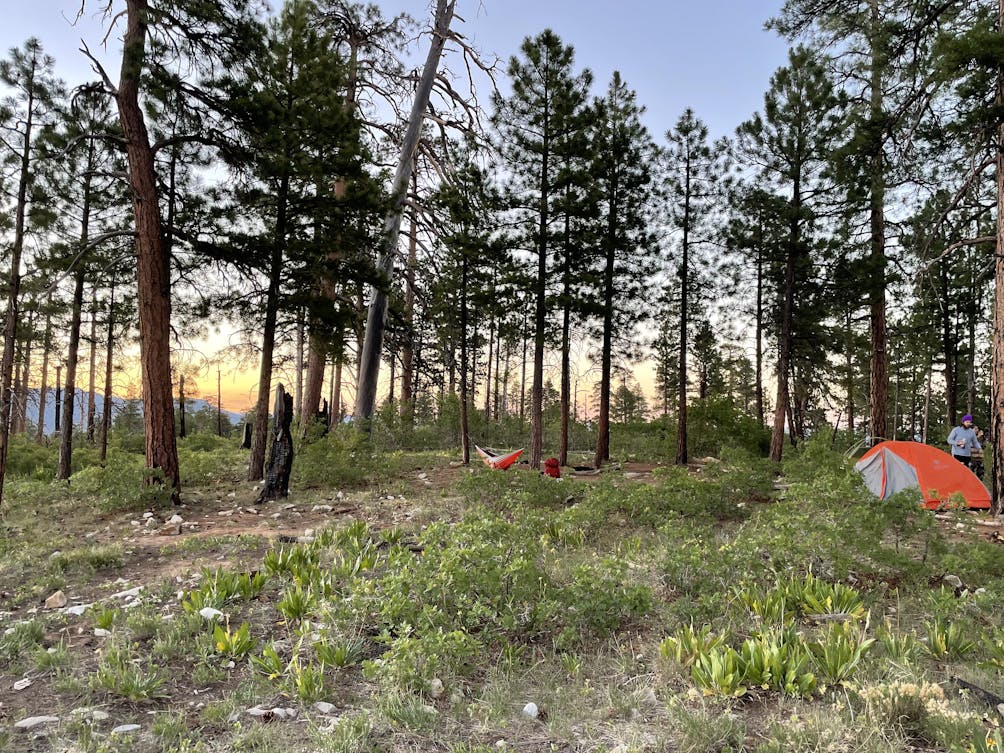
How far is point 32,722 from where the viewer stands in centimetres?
298

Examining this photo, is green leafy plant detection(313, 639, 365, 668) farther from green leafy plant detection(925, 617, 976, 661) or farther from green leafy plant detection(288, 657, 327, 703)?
green leafy plant detection(925, 617, 976, 661)

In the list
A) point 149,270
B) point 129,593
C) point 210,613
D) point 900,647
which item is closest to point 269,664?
point 210,613

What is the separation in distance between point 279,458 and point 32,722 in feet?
21.8

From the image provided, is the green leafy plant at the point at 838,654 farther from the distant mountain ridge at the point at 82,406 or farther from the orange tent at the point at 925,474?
the distant mountain ridge at the point at 82,406

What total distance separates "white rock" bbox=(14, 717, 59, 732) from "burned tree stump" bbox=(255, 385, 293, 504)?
6456 mm

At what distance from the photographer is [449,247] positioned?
1504 cm

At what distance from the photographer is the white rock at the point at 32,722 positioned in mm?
2951

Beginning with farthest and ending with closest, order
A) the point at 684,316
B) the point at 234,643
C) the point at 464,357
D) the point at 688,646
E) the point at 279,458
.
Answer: the point at 684,316
the point at 464,357
the point at 279,458
the point at 234,643
the point at 688,646

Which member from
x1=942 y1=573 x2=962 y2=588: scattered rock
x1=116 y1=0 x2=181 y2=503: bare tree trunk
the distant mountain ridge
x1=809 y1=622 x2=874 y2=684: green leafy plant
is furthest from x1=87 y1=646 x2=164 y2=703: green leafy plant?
the distant mountain ridge

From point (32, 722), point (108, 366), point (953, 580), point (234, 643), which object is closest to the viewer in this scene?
point (32, 722)

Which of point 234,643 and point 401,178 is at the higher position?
point 401,178

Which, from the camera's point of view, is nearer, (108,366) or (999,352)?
(999,352)

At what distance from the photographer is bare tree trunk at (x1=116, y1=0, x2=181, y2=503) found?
8.91 metres

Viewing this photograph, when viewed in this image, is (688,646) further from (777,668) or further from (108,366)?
(108,366)
